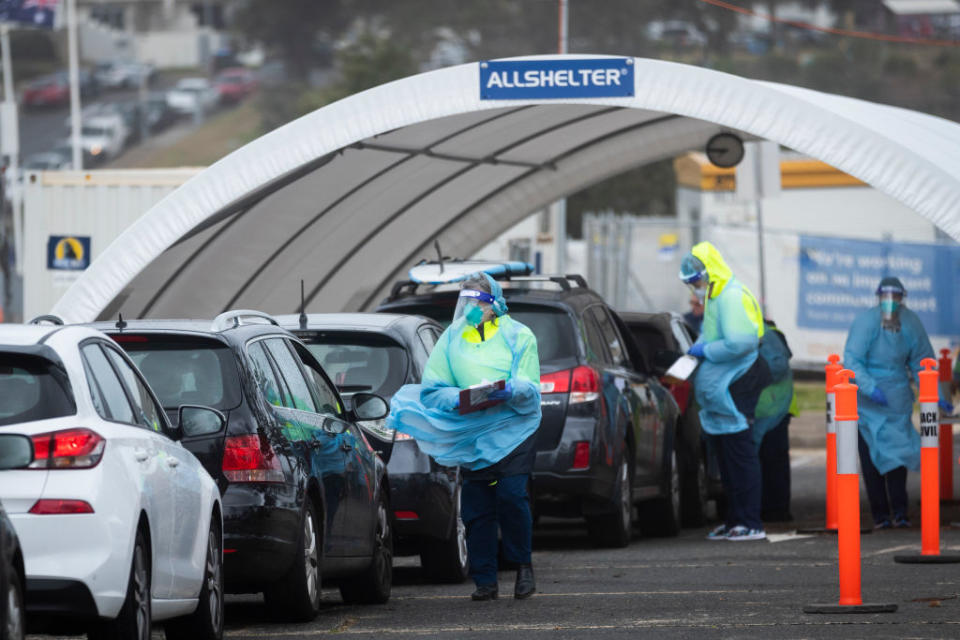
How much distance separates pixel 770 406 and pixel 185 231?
16.0ft

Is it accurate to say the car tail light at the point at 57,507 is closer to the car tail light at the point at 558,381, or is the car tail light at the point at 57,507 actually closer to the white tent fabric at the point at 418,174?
the car tail light at the point at 558,381

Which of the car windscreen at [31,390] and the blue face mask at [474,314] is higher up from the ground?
the blue face mask at [474,314]

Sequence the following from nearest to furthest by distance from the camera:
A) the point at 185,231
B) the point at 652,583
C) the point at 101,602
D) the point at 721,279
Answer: the point at 101,602, the point at 652,583, the point at 721,279, the point at 185,231

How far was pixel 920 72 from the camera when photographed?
99.6 m

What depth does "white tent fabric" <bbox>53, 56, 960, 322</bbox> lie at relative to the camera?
14.2 m

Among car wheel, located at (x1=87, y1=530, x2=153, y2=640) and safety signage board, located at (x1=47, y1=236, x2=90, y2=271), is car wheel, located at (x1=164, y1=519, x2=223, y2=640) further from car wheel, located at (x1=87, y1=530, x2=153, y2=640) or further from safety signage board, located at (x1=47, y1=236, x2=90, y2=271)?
safety signage board, located at (x1=47, y1=236, x2=90, y2=271)

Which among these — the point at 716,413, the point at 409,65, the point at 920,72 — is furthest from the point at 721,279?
the point at 920,72

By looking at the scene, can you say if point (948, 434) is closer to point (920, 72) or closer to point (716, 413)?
point (716, 413)

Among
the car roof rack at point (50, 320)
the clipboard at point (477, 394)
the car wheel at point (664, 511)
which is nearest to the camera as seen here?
the car roof rack at point (50, 320)

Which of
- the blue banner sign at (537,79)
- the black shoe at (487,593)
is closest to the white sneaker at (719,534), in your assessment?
the blue banner sign at (537,79)

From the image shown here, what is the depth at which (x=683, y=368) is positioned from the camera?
1389 cm

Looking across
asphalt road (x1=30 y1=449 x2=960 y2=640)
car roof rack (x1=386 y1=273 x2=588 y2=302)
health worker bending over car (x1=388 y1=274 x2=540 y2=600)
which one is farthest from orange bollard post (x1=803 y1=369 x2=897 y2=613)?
car roof rack (x1=386 y1=273 x2=588 y2=302)

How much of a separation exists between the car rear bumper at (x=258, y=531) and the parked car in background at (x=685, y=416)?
272 inches

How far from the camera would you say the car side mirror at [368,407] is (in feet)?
34.9
